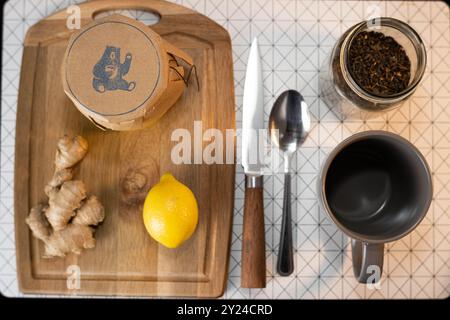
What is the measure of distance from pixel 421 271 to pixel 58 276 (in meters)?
0.48

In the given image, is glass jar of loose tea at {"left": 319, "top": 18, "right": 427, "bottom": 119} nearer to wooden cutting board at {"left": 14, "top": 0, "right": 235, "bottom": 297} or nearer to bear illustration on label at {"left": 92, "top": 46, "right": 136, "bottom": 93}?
wooden cutting board at {"left": 14, "top": 0, "right": 235, "bottom": 297}

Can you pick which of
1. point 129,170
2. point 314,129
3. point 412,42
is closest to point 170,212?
point 129,170

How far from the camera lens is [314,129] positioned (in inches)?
24.2

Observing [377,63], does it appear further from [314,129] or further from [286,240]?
[286,240]

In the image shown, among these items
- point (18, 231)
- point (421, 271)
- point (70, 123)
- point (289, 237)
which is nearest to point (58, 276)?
point (18, 231)

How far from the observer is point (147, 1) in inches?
23.8

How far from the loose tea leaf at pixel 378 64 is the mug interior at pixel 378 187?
0.07 metres

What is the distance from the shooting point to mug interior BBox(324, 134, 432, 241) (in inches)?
19.6

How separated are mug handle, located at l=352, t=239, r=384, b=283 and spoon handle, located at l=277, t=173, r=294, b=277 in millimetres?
80

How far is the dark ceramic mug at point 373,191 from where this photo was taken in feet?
1.62

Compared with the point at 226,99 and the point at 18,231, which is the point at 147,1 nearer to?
the point at 226,99

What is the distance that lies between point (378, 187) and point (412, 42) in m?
0.18

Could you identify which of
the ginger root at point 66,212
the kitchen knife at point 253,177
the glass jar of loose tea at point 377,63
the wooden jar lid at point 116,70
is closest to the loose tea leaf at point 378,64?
the glass jar of loose tea at point 377,63

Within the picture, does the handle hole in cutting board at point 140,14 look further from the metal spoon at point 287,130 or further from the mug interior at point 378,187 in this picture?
the mug interior at point 378,187
